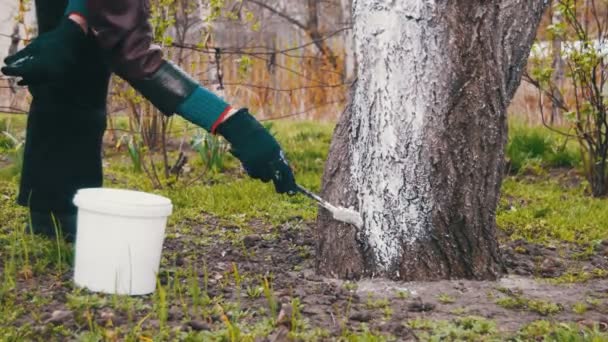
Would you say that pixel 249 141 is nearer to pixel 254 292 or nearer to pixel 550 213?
pixel 254 292

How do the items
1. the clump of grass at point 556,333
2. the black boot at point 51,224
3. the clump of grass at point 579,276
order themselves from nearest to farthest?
the clump of grass at point 556,333
the clump of grass at point 579,276
the black boot at point 51,224

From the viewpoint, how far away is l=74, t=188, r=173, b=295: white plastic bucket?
279 cm

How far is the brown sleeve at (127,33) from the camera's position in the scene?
2.84 meters

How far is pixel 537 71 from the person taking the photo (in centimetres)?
538

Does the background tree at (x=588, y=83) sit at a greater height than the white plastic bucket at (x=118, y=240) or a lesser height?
greater

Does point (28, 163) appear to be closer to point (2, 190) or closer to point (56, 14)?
point (56, 14)

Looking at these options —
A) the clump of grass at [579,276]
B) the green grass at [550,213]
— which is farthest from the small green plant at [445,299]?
the green grass at [550,213]

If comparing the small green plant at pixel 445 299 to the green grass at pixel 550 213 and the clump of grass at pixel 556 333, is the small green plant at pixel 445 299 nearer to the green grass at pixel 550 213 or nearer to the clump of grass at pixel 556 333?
the clump of grass at pixel 556 333

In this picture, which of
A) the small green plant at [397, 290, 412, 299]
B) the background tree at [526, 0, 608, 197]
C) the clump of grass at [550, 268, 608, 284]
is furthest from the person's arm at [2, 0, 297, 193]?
the background tree at [526, 0, 608, 197]

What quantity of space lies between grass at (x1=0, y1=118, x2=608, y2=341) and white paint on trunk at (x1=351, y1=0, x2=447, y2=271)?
26 centimetres

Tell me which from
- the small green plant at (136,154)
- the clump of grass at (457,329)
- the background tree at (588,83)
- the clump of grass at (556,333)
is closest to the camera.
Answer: the clump of grass at (556,333)

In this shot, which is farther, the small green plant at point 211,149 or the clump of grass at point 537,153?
the clump of grass at point 537,153

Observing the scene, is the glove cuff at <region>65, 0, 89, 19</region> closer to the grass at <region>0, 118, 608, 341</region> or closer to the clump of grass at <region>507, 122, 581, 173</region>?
the grass at <region>0, 118, 608, 341</region>

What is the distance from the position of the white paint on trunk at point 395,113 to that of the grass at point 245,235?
262mm
